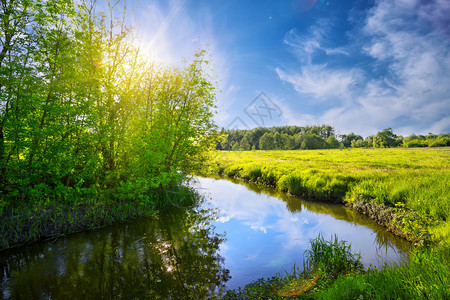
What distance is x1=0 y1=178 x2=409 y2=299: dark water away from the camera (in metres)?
6.07

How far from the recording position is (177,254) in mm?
8133

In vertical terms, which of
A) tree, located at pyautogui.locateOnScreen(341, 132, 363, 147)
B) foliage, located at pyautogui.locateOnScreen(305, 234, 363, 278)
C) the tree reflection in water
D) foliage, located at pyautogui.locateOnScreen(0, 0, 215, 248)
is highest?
tree, located at pyautogui.locateOnScreen(341, 132, 363, 147)

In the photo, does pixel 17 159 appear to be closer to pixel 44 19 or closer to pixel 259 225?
pixel 44 19

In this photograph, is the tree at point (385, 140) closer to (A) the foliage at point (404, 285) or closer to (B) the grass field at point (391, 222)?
(B) the grass field at point (391, 222)

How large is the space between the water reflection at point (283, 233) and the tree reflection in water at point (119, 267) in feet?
3.11

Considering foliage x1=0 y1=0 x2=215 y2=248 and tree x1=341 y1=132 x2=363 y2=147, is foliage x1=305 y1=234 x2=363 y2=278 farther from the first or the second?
tree x1=341 y1=132 x2=363 y2=147

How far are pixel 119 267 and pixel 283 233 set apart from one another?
754cm

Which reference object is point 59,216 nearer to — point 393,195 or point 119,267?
point 119,267

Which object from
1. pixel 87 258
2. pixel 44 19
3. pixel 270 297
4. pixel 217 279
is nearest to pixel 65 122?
A: pixel 44 19

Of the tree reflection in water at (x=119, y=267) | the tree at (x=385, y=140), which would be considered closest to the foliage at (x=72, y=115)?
the tree reflection in water at (x=119, y=267)

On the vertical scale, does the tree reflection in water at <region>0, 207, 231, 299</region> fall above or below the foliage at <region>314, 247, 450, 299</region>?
below

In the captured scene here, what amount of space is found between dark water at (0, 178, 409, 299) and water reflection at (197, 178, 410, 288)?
0.13ft

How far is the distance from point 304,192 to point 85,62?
17.5 metres

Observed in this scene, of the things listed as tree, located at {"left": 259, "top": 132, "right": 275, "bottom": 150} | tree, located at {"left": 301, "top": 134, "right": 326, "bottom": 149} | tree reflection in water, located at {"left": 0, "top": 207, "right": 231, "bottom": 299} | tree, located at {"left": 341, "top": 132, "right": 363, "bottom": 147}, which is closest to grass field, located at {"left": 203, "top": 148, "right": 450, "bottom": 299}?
tree reflection in water, located at {"left": 0, "top": 207, "right": 231, "bottom": 299}
